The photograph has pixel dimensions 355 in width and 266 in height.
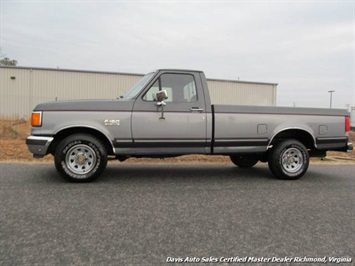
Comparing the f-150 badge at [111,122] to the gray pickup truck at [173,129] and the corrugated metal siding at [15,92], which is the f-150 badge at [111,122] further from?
the corrugated metal siding at [15,92]

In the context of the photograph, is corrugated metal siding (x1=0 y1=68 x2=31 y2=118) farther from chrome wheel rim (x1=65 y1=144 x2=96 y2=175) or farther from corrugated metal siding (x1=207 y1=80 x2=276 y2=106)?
chrome wheel rim (x1=65 y1=144 x2=96 y2=175)

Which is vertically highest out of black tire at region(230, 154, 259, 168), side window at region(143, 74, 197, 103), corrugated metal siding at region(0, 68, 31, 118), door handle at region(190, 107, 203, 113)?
corrugated metal siding at region(0, 68, 31, 118)

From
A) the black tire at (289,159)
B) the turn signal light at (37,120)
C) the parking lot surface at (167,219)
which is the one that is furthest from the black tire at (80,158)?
the black tire at (289,159)

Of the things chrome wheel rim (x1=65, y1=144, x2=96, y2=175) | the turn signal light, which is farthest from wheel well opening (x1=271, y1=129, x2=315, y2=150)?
the turn signal light

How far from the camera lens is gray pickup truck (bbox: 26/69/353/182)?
18.5 ft

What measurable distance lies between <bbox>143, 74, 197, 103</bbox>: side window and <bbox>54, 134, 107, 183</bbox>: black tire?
1393 millimetres

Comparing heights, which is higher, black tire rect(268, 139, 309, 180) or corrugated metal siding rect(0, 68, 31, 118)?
corrugated metal siding rect(0, 68, 31, 118)

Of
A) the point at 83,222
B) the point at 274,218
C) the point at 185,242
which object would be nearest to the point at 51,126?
→ the point at 83,222

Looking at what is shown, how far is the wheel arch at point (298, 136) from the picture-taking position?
257 inches

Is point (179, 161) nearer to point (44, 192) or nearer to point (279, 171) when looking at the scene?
point (279, 171)

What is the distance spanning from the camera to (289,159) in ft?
21.4

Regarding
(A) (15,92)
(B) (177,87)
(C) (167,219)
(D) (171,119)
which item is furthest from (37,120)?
(A) (15,92)

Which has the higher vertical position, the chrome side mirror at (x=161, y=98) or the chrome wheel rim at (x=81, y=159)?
the chrome side mirror at (x=161, y=98)

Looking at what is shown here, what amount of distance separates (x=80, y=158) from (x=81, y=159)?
0.08 ft
